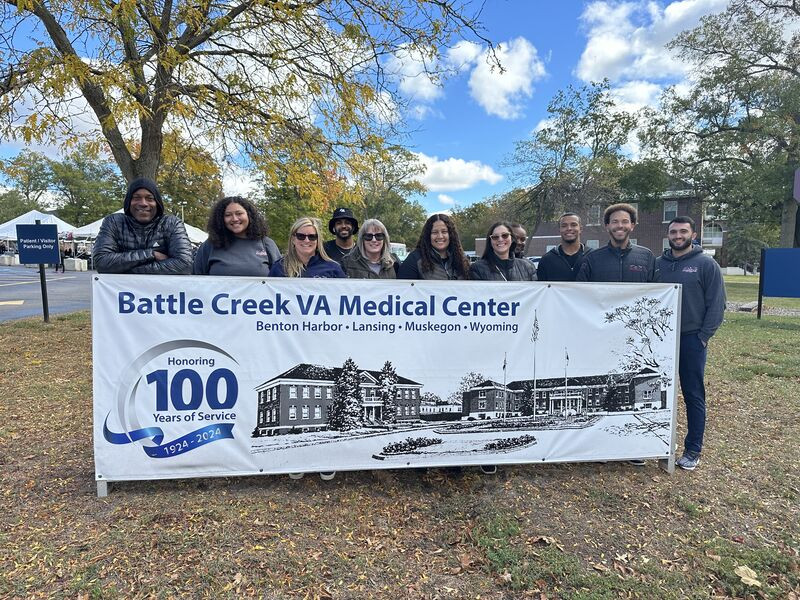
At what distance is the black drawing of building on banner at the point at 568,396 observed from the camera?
3.27m

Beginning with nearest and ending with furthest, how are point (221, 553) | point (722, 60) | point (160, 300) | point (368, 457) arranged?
point (221, 553)
point (160, 300)
point (368, 457)
point (722, 60)

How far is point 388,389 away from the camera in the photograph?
317cm

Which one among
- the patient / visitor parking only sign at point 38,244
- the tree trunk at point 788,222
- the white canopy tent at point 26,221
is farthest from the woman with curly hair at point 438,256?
the tree trunk at point 788,222

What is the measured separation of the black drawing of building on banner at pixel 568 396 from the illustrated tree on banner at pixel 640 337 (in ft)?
0.04

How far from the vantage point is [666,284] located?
3.42m

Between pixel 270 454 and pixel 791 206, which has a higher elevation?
pixel 791 206

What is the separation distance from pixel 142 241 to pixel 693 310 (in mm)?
4104

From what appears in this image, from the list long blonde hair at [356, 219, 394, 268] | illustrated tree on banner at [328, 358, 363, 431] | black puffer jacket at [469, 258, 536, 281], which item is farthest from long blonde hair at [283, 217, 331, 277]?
black puffer jacket at [469, 258, 536, 281]

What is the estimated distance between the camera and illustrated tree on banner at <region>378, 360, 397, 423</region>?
3.16 m

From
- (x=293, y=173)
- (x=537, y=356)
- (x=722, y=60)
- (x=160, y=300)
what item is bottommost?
(x=537, y=356)

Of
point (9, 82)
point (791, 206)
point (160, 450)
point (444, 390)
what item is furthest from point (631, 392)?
point (791, 206)

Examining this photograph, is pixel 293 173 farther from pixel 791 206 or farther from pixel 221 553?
pixel 791 206

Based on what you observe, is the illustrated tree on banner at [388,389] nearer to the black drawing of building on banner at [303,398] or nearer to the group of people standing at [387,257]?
the black drawing of building on banner at [303,398]

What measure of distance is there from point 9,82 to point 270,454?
5761 mm
